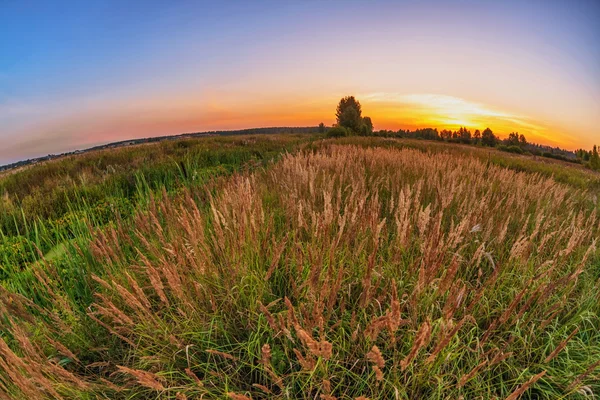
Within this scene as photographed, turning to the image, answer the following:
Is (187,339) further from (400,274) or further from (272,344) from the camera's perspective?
(400,274)

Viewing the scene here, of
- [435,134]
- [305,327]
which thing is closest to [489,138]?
[435,134]

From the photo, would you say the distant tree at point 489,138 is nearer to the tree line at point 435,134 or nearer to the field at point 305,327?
the tree line at point 435,134

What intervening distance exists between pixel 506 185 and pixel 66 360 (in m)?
5.80

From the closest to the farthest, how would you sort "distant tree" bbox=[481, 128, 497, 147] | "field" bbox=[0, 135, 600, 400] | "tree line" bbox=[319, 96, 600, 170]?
"field" bbox=[0, 135, 600, 400]
"tree line" bbox=[319, 96, 600, 170]
"distant tree" bbox=[481, 128, 497, 147]

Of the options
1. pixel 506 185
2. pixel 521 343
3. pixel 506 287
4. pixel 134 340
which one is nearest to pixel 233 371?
pixel 134 340

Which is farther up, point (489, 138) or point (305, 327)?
point (489, 138)

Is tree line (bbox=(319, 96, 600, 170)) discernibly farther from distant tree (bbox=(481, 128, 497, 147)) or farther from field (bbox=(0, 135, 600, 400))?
field (bbox=(0, 135, 600, 400))

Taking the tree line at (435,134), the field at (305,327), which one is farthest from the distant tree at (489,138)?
the field at (305,327)

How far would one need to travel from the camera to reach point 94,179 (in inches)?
242

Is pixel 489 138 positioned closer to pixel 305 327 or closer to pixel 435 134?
pixel 435 134

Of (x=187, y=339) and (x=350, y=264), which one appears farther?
(x=350, y=264)

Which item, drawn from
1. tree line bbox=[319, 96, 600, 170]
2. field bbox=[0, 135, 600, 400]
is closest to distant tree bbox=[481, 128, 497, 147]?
tree line bbox=[319, 96, 600, 170]

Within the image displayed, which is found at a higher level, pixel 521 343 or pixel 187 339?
pixel 187 339

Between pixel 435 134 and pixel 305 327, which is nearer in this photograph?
pixel 305 327
